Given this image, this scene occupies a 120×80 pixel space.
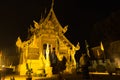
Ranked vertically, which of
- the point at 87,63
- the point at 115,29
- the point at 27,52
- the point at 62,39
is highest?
the point at 115,29

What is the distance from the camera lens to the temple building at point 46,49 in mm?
23141

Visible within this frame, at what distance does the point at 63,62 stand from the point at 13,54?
387 inches

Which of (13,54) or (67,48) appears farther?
(13,54)

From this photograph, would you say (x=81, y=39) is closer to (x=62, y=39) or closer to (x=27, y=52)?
(x=62, y=39)

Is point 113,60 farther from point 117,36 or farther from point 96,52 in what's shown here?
point 117,36

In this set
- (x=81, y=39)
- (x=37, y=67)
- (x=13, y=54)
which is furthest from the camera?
(x=81, y=39)

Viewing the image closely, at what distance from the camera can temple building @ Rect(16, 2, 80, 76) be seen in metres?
23.1

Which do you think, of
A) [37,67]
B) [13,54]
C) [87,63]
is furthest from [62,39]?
[87,63]

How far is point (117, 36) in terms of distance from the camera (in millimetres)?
34438

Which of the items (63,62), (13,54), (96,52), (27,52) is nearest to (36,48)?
(27,52)

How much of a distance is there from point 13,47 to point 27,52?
839 centimetres

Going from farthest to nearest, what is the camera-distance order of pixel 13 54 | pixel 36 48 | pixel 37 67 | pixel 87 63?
pixel 13 54 < pixel 36 48 < pixel 37 67 < pixel 87 63

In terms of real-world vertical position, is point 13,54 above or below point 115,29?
below

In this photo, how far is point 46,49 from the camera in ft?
83.9
